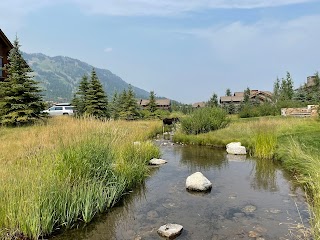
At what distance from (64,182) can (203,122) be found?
14258mm

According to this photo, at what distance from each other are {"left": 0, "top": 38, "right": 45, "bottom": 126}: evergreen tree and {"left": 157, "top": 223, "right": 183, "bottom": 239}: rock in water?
47.7 ft

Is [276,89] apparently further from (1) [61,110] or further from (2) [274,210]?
(2) [274,210]

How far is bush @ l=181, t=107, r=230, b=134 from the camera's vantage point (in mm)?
19331

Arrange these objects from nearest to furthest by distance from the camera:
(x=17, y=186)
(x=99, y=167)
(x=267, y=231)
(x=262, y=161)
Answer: (x=17, y=186) → (x=267, y=231) → (x=99, y=167) → (x=262, y=161)

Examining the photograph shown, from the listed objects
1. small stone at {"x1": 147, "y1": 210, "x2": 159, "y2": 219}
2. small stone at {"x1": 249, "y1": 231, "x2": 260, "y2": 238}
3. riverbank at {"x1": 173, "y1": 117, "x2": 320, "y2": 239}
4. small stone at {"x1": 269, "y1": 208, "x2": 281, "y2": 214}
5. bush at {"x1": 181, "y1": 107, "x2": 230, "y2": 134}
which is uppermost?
bush at {"x1": 181, "y1": 107, "x2": 230, "y2": 134}

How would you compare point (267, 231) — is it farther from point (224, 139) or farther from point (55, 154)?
point (224, 139)

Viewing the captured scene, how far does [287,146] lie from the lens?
1172 centimetres

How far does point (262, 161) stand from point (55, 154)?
325 inches

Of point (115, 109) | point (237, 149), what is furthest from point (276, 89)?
point (237, 149)

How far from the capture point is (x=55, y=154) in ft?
22.1

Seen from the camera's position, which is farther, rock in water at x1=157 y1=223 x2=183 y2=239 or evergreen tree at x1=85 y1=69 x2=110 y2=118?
evergreen tree at x1=85 y1=69 x2=110 y2=118

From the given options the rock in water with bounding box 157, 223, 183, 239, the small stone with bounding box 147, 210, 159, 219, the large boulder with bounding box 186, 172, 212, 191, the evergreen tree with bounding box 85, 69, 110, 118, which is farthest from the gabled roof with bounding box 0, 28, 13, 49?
the rock in water with bounding box 157, 223, 183, 239

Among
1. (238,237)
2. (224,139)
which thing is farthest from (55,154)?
(224,139)

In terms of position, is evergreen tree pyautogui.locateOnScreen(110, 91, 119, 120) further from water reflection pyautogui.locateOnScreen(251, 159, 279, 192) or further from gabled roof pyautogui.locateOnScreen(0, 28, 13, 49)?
water reflection pyautogui.locateOnScreen(251, 159, 279, 192)
